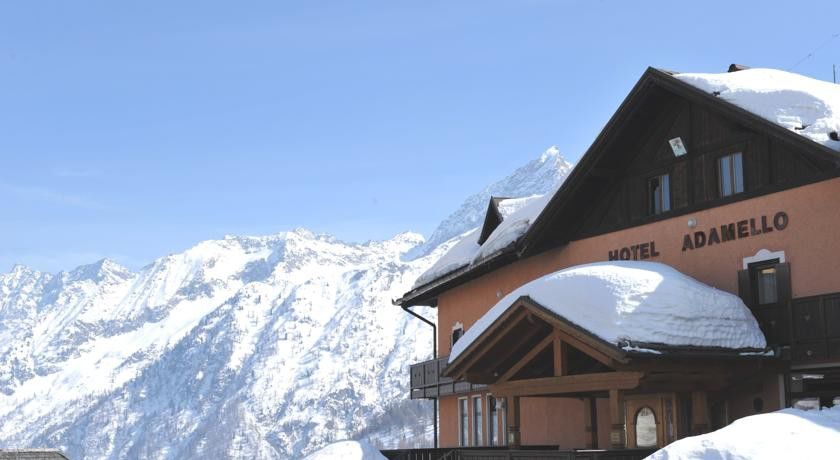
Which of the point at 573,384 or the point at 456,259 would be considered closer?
the point at 573,384

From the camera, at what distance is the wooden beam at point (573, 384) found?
76.4 feet

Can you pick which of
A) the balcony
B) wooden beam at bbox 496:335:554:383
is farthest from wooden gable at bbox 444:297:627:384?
the balcony

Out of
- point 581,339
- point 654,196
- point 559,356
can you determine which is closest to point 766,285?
point 654,196

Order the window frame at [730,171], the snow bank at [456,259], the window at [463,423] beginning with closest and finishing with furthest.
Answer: the window frame at [730,171] → the snow bank at [456,259] → the window at [463,423]

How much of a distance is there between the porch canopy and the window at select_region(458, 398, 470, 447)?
1374 cm

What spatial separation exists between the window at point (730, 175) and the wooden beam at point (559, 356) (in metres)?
5.14

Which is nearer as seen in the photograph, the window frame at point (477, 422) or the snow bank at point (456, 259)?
the snow bank at point (456, 259)

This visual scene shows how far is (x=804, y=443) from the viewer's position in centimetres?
1391

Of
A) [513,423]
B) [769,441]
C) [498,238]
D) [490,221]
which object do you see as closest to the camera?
[769,441]

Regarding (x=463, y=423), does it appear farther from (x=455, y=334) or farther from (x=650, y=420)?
(x=650, y=420)

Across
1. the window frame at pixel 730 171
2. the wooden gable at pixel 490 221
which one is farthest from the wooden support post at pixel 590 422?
the wooden gable at pixel 490 221

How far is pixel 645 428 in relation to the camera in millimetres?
27391

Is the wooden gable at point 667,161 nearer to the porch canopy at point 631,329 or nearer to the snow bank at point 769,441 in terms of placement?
the porch canopy at point 631,329

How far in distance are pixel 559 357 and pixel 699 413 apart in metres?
3.03
